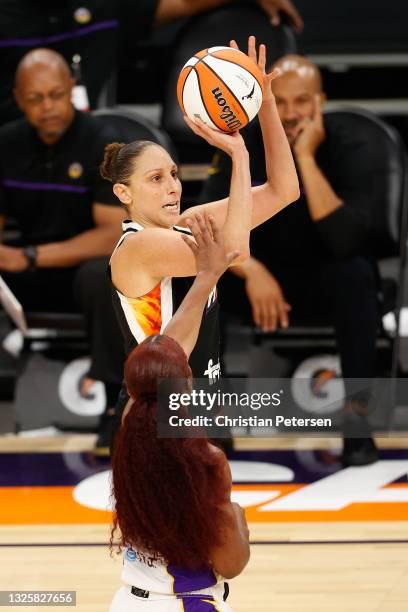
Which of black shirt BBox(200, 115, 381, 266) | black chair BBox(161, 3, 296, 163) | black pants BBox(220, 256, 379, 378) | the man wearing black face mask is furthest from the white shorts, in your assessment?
the man wearing black face mask

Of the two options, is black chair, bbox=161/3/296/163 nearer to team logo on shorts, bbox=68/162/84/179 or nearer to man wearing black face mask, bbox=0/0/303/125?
man wearing black face mask, bbox=0/0/303/125

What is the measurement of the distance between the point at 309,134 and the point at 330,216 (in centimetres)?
40

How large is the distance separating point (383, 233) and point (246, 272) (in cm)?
73

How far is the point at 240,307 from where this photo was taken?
18.2 ft

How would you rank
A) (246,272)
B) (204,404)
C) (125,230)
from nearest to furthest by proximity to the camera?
(204,404) → (125,230) → (246,272)

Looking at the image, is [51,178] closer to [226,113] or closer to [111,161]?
[111,161]

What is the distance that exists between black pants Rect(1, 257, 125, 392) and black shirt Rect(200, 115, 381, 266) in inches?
25.0

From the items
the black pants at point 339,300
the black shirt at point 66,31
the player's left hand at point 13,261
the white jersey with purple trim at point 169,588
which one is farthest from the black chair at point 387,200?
the white jersey with purple trim at point 169,588

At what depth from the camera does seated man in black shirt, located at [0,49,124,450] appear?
218 inches

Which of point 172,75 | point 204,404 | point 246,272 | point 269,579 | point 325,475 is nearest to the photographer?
point 204,404

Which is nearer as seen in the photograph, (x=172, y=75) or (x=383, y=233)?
(x=383, y=233)

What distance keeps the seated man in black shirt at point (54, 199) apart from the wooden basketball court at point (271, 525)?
0.55m

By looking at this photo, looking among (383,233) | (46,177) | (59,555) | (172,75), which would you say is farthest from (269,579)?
(172,75)

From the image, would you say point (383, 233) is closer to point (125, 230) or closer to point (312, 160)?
point (312, 160)
